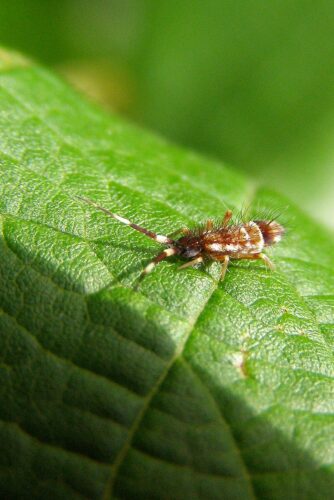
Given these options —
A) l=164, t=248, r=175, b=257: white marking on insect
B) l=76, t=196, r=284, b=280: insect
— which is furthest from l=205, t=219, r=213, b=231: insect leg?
l=164, t=248, r=175, b=257: white marking on insect

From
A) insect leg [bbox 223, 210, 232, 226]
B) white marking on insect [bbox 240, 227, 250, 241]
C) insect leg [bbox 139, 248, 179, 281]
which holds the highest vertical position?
insect leg [bbox 223, 210, 232, 226]

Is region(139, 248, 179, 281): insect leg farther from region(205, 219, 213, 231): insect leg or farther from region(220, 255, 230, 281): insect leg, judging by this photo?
region(205, 219, 213, 231): insect leg

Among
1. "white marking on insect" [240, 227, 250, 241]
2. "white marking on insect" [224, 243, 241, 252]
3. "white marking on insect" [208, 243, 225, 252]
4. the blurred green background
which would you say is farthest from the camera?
the blurred green background

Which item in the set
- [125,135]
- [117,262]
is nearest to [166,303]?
[117,262]

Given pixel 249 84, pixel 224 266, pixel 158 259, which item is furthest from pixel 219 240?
pixel 249 84

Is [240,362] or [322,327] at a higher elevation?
[322,327]

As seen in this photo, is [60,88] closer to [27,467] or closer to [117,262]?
[117,262]

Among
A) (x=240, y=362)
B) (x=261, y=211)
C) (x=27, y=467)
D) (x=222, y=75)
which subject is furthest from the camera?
(x=222, y=75)

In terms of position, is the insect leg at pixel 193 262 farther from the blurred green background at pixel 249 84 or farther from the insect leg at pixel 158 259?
the blurred green background at pixel 249 84
